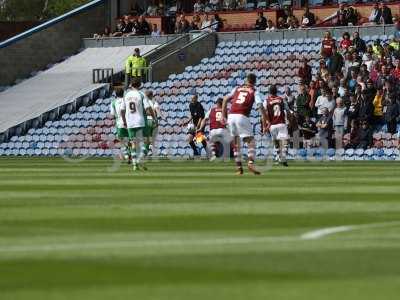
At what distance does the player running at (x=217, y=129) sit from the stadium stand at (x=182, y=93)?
2.22 meters

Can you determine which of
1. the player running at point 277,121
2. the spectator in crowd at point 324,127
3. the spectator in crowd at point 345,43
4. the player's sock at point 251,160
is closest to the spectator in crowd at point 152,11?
the spectator in crowd at point 345,43

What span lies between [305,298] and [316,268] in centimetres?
139

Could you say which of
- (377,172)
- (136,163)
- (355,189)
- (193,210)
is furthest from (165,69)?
(193,210)

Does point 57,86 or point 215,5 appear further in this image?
point 215,5

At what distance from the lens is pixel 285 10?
5147 cm

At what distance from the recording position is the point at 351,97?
4009cm

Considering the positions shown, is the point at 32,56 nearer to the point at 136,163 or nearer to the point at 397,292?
the point at 136,163

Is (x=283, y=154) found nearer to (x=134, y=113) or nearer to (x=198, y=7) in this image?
(x=134, y=113)

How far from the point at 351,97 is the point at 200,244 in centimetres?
2982

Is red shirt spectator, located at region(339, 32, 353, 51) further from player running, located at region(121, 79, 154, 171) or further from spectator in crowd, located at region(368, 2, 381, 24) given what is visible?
player running, located at region(121, 79, 154, 171)

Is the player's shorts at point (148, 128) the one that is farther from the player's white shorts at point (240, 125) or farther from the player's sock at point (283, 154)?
the player's white shorts at point (240, 125)

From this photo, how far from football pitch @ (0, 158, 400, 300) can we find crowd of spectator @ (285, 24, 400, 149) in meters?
20.1

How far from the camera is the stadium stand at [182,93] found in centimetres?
4641

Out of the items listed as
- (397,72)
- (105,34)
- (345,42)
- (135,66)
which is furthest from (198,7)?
(397,72)
